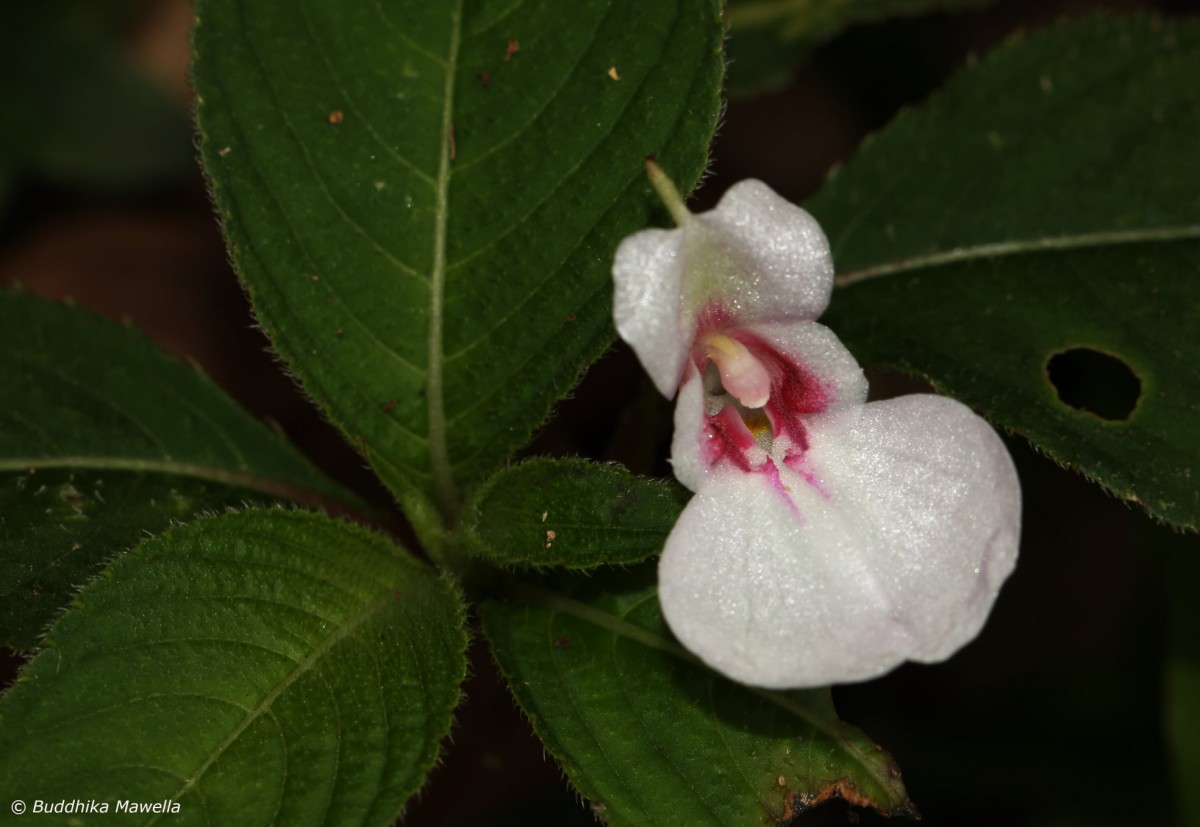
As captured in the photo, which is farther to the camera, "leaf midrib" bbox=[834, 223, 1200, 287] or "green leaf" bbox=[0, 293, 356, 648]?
"leaf midrib" bbox=[834, 223, 1200, 287]

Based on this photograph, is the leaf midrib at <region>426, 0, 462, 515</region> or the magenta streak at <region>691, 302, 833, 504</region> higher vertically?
the leaf midrib at <region>426, 0, 462, 515</region>

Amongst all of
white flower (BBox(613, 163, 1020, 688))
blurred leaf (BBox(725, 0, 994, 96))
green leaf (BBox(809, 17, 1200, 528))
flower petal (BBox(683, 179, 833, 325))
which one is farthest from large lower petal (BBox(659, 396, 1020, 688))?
blurred leaf (BBox(725, 0, 994, 96))

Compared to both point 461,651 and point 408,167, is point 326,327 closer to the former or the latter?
point 408,167

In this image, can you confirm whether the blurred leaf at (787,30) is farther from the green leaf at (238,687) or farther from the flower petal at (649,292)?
the green leaf at (238,687)

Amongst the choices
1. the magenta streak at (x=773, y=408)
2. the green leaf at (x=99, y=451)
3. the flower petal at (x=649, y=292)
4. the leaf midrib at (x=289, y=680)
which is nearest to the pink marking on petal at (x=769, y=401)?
the magenta streak at (x=773, y=408)

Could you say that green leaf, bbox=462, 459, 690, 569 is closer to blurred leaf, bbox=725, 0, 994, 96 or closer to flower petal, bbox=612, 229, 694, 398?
flower petal, bbox=612, 229, 694, 398

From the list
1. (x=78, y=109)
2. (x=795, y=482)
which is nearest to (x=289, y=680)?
(x=795, y=482)

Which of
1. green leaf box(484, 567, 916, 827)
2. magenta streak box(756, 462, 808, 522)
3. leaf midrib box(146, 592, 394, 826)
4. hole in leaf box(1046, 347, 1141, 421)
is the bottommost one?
hole in leaf box(1046, 347, 1141, 421)

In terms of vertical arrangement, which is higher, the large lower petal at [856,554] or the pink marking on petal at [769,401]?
the pink marking on petal at [769,401]
